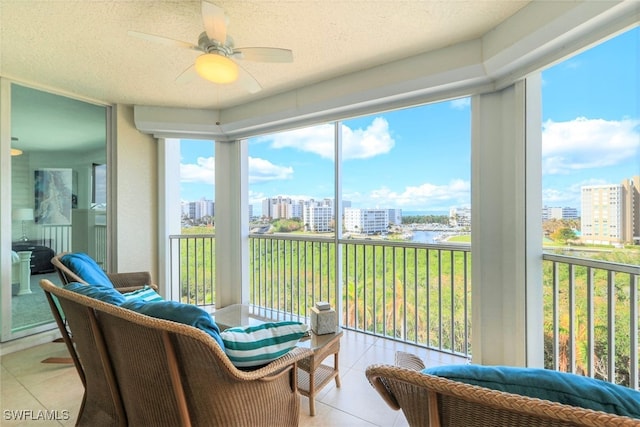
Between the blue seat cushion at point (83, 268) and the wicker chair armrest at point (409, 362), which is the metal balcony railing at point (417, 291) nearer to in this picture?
the wicker chair armrest at point (409, 362)

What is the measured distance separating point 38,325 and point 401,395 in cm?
367

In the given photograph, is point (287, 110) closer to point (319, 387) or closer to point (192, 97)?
point (192, 97)

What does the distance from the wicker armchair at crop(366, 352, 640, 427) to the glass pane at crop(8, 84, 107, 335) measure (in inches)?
141

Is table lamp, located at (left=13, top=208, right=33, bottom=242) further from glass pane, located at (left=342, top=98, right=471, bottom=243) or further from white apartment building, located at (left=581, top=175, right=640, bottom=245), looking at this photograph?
white apartment building, located at (left=581, top=175, right=640, bottom=245)

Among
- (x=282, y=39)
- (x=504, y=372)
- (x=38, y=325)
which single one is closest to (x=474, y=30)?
(x=282, y=39)

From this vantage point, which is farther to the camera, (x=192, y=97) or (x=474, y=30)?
(x=192, y=97)

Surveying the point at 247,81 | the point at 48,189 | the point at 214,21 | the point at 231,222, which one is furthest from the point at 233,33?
the point at 48,189

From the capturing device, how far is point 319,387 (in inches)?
68.1

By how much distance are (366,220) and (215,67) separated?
→ 1.94 m

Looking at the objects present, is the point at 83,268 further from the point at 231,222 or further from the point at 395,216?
the point at 395,216

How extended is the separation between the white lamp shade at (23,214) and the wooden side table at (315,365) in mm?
3029

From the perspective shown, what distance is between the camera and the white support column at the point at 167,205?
3367 millimetres

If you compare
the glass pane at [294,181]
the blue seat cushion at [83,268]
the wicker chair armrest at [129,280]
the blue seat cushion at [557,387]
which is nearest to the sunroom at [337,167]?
the glass pane at [294,181]

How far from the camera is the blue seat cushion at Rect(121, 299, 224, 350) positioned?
0.96m
